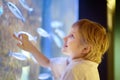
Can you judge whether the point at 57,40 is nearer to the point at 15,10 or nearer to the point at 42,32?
the point at 42,32

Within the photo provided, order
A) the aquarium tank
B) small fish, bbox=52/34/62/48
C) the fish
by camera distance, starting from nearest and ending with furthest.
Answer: the aquarium tank
the fish
small fish, bbox=52/34/62/48

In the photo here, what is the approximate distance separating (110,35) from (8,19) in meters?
0.67

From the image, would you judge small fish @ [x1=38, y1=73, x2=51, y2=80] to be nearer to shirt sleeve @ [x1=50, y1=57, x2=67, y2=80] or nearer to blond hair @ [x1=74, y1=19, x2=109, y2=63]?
shirt sleeve @ [x1=50, y1=57, x2=67, y2=80]

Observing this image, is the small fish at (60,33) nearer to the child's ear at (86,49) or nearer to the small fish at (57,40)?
the small fish at (57,40)

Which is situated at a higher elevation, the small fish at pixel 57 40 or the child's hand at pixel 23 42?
the child's hand at pixel 23 42

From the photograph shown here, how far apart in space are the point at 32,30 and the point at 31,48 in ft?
0.35

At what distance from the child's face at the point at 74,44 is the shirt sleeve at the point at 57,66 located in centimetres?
6

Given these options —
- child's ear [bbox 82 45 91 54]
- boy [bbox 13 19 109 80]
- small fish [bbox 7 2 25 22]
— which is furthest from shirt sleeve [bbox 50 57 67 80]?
small fish [bbox 7 2 25 22]

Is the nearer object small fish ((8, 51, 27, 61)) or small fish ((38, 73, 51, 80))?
small fish ((8, 51, 27, 61))

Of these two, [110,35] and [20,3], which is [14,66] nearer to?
[20,3]

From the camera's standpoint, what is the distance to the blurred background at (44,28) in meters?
0.96

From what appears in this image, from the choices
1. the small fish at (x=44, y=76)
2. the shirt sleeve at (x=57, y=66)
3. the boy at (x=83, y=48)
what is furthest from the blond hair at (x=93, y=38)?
the small fish at (x=44, y=76)

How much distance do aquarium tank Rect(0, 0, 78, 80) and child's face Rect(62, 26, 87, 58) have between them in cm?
15

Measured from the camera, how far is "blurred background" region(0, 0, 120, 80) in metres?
0.96
